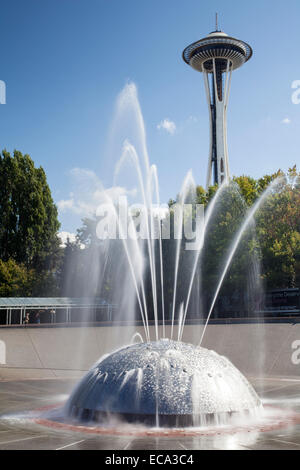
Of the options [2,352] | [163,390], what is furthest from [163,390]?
[2,352]

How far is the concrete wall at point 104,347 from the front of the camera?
16938 millimetres

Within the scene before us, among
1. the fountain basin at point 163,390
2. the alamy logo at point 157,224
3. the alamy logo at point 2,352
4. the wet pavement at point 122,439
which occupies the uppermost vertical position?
the alamy logo at point 157,224

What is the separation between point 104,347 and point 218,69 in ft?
200

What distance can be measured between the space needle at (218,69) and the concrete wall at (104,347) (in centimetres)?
4435

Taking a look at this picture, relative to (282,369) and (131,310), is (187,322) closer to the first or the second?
(282,369)

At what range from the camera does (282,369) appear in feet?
53.6

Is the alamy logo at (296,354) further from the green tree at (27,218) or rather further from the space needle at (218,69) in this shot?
the space needle at (218,69)

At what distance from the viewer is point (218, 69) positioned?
71.9 metres

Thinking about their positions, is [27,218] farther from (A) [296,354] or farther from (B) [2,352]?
(A) [296,354]

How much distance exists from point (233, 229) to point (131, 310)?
12393mm

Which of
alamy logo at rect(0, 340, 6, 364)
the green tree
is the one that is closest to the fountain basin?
alamy logo at rect(0, 340, 6, 364)

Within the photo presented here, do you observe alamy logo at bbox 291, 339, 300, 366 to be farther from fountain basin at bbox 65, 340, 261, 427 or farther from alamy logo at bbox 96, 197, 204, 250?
alamy logo at bbox 96, 197, 204, 250

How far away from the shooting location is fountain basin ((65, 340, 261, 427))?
7.86 m

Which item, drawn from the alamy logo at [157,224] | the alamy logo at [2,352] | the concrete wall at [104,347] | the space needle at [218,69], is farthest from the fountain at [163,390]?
the space needle at [218,69]
